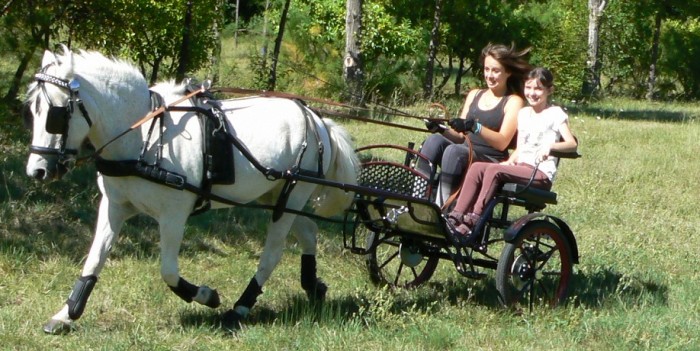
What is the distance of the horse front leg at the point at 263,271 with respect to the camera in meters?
6.70

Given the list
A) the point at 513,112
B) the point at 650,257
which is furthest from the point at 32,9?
the point at 650,257

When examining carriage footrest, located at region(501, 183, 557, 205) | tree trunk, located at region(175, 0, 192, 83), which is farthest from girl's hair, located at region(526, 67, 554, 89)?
tree trunk, located at region(175, 0, 192, 83)

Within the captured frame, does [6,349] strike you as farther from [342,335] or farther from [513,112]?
[513,112]

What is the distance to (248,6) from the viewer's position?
110 ft

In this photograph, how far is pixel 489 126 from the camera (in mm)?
7535

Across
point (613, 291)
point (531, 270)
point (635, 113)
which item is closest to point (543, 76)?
point (531, 270)

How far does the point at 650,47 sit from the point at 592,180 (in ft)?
64.1

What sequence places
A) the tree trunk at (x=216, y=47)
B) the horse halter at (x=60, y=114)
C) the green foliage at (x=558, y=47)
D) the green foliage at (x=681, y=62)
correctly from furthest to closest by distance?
the green foliage at (x=681, y=62) < the green foliage at (x=558, y=47) < the tree trunk at (x=216, y=47) < the horse halter at (x=60, y=114)

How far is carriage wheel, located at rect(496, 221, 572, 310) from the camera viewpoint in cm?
716

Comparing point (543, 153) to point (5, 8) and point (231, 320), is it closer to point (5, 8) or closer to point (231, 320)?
point (231, 320)

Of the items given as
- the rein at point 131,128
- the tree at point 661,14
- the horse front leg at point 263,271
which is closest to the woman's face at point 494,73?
the horse front leg at point 263,271

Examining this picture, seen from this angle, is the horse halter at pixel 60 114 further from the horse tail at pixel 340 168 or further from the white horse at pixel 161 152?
the horse tail at pixel 340 168

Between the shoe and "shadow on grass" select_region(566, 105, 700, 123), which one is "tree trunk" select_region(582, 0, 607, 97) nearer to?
"shadow on grass" select_region(566, 105, 700, 123)

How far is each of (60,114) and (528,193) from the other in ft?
10.2
